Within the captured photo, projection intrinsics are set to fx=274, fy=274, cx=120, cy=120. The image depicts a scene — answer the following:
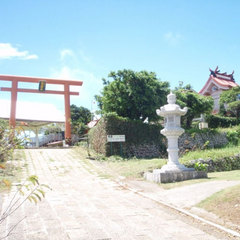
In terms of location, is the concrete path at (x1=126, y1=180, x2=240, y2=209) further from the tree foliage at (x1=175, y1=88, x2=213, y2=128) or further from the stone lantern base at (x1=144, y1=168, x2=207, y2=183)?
the tree foliage at (x1=175, y1=88, x2=213, y2=128)

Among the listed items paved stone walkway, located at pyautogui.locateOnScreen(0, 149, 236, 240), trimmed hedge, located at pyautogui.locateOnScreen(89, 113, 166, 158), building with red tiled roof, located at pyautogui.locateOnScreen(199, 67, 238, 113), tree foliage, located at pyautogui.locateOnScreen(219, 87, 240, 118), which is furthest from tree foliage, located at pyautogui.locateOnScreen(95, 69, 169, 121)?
building with red tiled roof, located at pyautogui.locateOnScreen(199, 67, 238, 113)

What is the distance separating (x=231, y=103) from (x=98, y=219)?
73.8ft

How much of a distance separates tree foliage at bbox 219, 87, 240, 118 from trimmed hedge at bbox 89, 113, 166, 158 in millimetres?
11059

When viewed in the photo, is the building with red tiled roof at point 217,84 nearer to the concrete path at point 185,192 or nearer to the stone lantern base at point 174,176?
the stone lantern base at point 174,176

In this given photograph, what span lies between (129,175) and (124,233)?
20.5 feet

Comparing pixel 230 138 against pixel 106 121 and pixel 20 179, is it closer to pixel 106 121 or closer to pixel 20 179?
pixel 106 121

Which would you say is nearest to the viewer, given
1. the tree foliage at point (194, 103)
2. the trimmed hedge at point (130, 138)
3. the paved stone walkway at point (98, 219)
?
the paved stone walkway at point (98, 219)

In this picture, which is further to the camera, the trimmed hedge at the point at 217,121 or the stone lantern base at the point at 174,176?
the trimmed hedge at the point at 217,121

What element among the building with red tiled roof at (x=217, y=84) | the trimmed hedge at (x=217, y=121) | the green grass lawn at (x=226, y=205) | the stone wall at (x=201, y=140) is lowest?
the green grass lawn at (x=226, y=205)

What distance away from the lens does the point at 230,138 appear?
1927 centimetres

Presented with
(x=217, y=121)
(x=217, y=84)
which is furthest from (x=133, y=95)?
(x=217, y=84)

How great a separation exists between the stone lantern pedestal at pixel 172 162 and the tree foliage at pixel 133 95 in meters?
7.21

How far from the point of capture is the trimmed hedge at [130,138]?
52.1 ft

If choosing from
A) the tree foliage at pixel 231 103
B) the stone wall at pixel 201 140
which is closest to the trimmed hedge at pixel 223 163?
the stone wall at pixel 201 140
